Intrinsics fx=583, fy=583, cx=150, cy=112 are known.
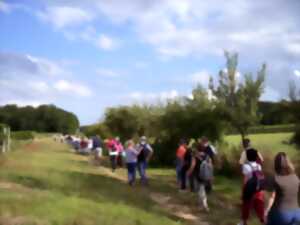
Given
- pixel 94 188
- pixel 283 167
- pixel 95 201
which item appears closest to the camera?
pixel 283 167

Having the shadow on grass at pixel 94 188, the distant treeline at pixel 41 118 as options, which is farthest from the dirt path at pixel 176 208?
the distant treeline at pixel 41 118

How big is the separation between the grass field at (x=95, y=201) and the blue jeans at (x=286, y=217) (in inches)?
187

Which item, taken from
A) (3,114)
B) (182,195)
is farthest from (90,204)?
(3,114)

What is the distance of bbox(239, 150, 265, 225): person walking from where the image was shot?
12.0 m

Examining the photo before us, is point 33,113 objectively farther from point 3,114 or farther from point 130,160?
point 130,160

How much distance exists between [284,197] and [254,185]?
14.0 ft

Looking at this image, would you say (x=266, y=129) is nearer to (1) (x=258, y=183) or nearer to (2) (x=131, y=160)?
(2) (x=131, y=160)

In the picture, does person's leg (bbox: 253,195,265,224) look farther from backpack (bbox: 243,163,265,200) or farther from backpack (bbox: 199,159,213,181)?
backpack (bbox: 199,159,213,181)

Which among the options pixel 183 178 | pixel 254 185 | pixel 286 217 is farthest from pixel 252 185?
pixel 183 178

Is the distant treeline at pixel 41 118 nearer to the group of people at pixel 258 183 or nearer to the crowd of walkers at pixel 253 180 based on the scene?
the crowd of walkers at pixel 253 180

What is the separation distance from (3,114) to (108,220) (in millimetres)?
122528

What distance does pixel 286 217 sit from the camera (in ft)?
25.7

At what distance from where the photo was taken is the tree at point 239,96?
3553 cm

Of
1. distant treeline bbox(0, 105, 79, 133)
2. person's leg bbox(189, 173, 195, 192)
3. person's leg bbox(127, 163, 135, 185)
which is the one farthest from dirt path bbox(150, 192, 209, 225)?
distant treeline bbox(0, 105, 79, 133)
